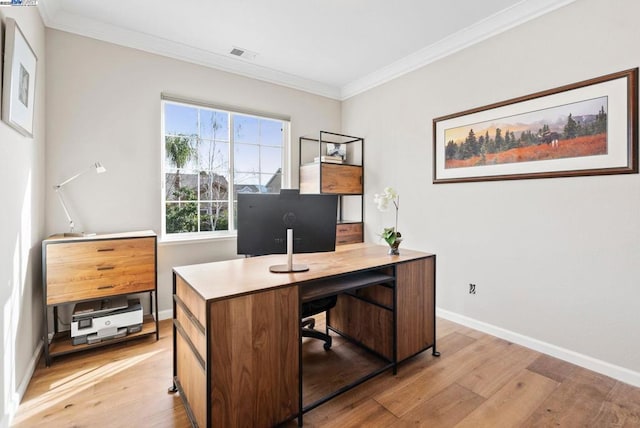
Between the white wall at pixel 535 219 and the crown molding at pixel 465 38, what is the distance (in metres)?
0.06

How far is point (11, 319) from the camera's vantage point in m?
1.72

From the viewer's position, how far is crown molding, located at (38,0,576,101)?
2453 mm

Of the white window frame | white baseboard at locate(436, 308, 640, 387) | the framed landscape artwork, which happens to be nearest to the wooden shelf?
the white window frame

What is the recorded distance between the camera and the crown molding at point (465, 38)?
7.89 feet

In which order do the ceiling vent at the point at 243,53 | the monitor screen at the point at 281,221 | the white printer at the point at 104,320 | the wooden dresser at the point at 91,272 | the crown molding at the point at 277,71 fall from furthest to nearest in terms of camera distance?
the ceiling vent at the point at 243,53
the crown molding at the point at 277,71
the white printer at the point at 104,320
the wooden dresser at the point at 91,272
the monitor screen at the point at 281,221

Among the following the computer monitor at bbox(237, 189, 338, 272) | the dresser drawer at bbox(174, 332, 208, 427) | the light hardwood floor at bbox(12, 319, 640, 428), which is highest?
the computer monitor at bbox(237, 189, 338, 272)

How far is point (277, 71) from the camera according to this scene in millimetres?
3697

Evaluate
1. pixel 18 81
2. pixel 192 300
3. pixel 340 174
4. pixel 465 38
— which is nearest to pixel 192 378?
pixel 192 300

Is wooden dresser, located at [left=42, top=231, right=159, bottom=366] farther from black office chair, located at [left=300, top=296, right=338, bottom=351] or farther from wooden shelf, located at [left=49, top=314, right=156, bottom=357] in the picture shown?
black office chair, located at [left=300, top=296, right=338, bottom=351]

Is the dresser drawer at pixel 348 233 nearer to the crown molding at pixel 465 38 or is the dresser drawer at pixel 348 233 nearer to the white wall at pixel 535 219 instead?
the white wall at pixel 535 219

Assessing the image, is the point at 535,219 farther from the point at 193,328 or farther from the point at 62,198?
the point at 62,198

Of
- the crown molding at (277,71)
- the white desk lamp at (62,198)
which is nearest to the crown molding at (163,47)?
the crown molding at (277,71)

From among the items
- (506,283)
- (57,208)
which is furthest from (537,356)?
(57,208)

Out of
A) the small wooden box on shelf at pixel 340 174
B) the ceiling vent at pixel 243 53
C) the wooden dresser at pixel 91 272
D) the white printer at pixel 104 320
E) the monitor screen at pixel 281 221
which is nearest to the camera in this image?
the monitor screen at pixel 281 221
